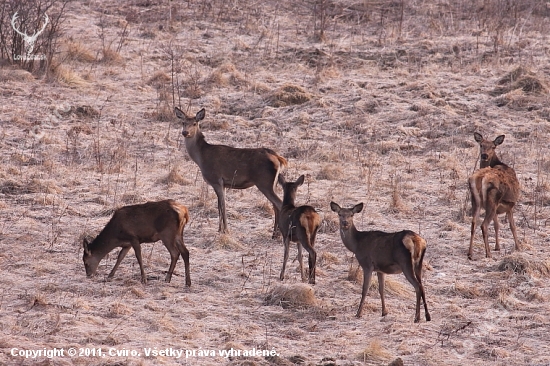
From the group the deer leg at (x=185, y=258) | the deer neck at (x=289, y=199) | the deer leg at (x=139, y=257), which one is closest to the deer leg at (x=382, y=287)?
the deer neck at (x=289, y=199)

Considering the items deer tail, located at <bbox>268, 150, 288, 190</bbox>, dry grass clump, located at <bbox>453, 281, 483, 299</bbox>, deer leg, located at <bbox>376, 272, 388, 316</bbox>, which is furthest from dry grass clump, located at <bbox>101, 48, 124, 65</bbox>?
deer leg, located at <bbox>376, 272, 388, 316</bbox>

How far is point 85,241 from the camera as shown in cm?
1177

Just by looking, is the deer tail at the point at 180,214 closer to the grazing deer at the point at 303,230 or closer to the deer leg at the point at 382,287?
the grazing deer at the point at 303,230

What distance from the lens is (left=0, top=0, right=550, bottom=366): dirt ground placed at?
10.2 m

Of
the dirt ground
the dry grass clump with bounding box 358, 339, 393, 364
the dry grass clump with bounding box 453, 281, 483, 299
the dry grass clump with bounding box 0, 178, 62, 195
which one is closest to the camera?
the dry grass clump with bounding box 358, 339, 393, 364

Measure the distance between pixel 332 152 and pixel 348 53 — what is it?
583 cm

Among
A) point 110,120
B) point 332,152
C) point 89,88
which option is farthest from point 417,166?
point 89,88

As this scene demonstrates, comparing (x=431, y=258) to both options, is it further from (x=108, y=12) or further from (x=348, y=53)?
(x=108, y=12)

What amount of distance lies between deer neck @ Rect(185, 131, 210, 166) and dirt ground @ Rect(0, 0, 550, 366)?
0.74 meters

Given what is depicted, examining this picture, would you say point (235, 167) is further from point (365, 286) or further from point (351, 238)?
point (365, 286)

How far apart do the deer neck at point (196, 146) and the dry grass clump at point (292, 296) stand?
12.3 feet

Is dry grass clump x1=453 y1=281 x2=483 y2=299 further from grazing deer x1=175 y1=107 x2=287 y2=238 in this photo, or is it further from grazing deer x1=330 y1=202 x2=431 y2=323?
grazing deer x1=175 y1=107 x2=287 y2=238

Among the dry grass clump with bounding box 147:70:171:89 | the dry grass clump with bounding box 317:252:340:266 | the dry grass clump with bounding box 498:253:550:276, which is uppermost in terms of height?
the dry grass clump with bounding box 147:70:171:89

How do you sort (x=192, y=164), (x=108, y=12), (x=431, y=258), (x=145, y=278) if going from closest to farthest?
(x=145, y=278)
(x=431, y=258)
(x=192, y=164)
(x=108, y=12)
